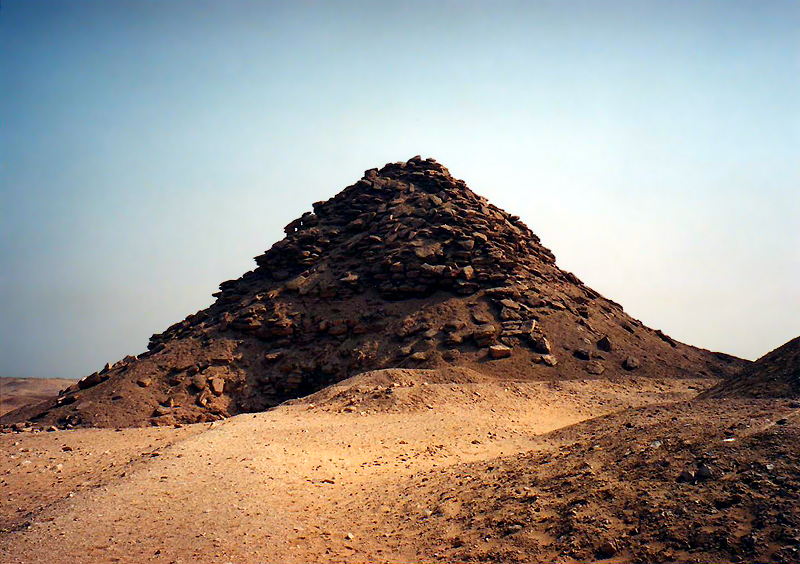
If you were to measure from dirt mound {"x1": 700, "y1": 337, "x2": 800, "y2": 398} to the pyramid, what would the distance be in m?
8.43

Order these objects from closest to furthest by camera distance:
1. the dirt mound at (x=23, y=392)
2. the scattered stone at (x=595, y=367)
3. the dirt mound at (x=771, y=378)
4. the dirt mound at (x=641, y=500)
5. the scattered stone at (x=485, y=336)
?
the dirt mound at (x=641, y=500)
the dirt mound at (x=771, y=378)
the scattered stone at (x=595, y=367)
the scattered stone at (x=485, y=336)
the dirt mound at (x=23, y=392)

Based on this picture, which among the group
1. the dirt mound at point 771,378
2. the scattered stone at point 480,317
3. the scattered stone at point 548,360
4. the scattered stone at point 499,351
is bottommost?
the dirt mound at point 771,378

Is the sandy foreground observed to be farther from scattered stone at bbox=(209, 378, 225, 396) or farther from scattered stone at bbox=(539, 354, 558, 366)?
scattered stone at bbox=(209, 378, 225, 396)

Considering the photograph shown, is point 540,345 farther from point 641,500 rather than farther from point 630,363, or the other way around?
point 641,500

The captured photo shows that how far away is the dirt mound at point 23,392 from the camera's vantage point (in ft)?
115

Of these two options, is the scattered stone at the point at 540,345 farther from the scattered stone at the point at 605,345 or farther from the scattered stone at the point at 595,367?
the scattered stone at the point at 605,345

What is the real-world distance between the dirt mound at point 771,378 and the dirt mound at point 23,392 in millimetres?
34325

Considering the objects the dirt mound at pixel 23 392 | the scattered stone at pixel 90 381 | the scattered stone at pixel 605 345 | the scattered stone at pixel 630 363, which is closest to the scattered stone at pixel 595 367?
the scattered stone at pixel 630 363

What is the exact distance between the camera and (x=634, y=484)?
661 centimetres

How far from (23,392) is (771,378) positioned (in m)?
49.1

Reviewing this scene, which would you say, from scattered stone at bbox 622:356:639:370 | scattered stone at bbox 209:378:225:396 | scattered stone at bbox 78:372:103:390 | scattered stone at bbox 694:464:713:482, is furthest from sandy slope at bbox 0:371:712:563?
scattered stone at bbox 78:372:103:390

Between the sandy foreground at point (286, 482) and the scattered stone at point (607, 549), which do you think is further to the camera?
the sandy foreground at point (286, 482)

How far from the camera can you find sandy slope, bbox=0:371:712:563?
6.96 metres

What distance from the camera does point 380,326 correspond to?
22094 mm
